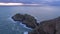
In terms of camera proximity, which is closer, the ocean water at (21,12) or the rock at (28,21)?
the rock at (28,21)

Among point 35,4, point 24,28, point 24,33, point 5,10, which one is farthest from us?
point 5,10

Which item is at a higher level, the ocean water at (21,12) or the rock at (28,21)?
the rock at (28,21)

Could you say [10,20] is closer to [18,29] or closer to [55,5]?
[18,29]

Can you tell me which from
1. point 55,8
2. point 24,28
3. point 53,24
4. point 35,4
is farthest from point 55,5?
point 53,24

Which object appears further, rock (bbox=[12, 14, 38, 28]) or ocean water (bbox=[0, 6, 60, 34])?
ocean water (bbox=[0, 6, 60, 34])

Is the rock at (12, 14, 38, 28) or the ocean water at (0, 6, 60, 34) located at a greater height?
the rock at (12, 14, 38, 28)

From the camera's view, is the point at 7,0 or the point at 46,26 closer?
the point at 46,26

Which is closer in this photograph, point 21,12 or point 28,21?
point 28,21

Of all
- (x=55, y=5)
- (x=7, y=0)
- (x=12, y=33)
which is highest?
(x=7, y=0)
